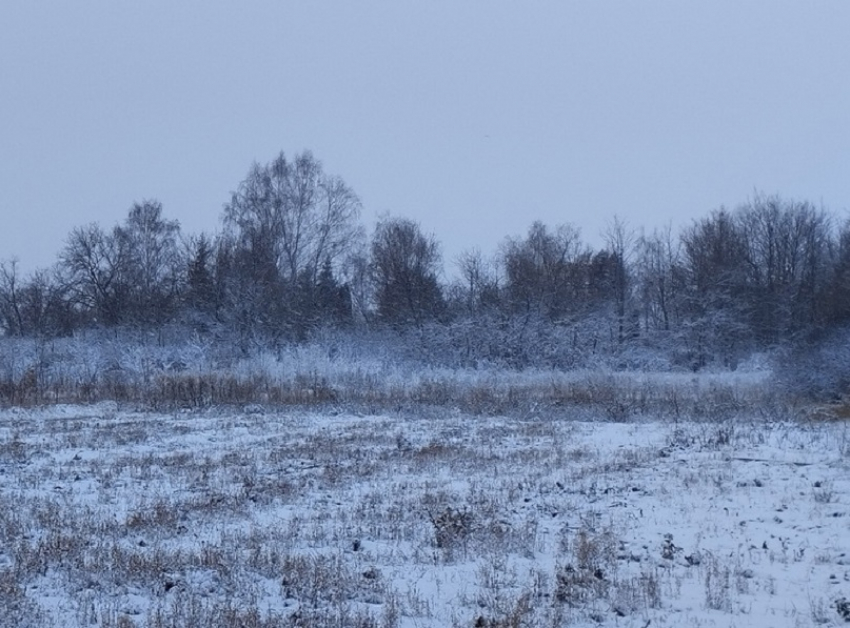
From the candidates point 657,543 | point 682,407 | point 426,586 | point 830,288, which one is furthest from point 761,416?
point 830,288

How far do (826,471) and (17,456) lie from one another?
42.9 feet

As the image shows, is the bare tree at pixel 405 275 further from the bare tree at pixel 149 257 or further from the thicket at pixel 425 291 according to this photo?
the bare tree at pixel 149 257

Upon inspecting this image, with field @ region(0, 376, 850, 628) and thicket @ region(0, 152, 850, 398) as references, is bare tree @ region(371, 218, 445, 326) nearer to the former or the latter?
thicket @ region(0, 152, 850, 398)

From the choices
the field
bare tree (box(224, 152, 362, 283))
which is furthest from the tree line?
the field

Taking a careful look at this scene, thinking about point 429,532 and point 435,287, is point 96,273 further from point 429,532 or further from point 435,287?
point 429,532

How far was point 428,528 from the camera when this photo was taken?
9.04 metres

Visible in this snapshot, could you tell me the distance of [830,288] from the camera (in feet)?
145

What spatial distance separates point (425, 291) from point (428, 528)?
49.8 m

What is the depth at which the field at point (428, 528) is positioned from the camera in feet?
21.0

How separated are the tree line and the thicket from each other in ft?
0.43

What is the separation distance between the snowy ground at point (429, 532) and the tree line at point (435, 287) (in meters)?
30.6

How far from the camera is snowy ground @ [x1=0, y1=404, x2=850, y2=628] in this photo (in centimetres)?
638

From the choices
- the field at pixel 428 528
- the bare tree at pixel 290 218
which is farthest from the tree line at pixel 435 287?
the field at pixel 428 528

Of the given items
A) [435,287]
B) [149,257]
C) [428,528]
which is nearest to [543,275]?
[435,287]
